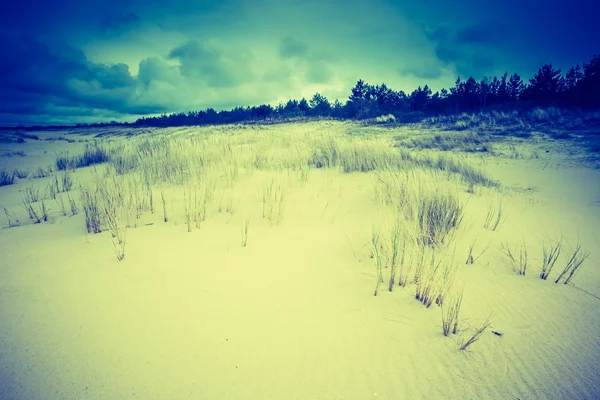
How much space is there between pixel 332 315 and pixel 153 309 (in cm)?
128

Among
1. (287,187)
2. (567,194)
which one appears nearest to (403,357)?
(287,187)

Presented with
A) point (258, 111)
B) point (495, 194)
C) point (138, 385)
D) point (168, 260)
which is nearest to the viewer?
point (138, 385)

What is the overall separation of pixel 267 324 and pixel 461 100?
48038 millimetres

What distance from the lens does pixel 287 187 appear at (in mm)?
4922

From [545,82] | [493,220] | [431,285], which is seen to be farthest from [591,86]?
[431,285]

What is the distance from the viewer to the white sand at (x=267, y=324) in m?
1.39

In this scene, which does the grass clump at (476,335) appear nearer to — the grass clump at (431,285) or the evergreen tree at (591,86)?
the grass clump at (431,285)

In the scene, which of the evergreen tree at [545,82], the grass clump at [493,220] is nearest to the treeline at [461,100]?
the evergreen tree at [545,82]

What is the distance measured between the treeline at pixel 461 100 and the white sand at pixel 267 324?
992 inches

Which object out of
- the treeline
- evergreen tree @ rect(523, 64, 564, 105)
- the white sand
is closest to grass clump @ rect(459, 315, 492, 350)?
the white sand

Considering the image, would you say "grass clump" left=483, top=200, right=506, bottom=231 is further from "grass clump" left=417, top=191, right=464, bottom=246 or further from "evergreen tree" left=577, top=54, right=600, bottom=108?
"evergreen tree" left=577, top=54, right=600, bottom=108

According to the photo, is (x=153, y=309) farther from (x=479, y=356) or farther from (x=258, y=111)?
(x=258, y=111)

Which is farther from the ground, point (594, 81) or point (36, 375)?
point (594, 81)

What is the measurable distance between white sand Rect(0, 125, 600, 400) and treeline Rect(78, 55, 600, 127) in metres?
25.2
